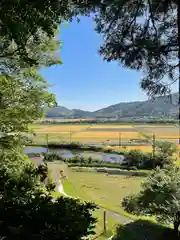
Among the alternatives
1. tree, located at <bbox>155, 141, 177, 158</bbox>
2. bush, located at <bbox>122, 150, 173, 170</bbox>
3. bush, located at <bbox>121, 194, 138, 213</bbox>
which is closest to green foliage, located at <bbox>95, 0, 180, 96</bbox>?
bush, located at <bbox>121, 194, 138, 213</bbox>

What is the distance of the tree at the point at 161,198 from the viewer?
13.0m

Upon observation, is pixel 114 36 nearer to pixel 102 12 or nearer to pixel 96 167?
pixel 102 12

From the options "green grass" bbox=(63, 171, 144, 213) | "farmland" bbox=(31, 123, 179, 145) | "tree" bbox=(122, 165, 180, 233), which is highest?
"tree" bbox=(122, 165, 180, 233)

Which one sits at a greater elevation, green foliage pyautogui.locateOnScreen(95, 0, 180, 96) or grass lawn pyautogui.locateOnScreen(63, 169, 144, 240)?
green foliage pyautogui.locateOnScreen(95, 0, 180, 96)

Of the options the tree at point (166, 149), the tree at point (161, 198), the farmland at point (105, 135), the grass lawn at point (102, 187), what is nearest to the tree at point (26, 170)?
the tree at point (161, 198)

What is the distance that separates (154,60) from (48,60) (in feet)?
17.2

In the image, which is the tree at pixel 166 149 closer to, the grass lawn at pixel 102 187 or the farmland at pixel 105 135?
the grass lawn at pixel 102 187

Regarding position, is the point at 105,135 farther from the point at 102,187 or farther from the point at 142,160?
the point at 102,187

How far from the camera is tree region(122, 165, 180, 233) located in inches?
510

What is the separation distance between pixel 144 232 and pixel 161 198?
1.66 meters

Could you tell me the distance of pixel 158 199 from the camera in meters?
13.4

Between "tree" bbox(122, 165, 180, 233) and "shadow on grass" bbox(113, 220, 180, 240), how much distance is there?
17.4 inches

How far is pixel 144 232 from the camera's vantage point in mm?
12703

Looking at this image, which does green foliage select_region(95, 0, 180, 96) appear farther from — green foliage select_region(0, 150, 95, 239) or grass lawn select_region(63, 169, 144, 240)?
grass lawn select_region(63, 169, 144, 240)
